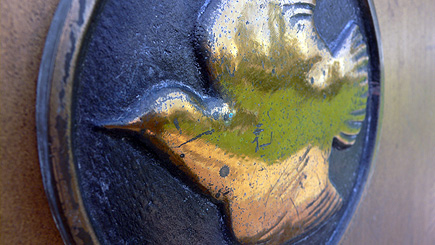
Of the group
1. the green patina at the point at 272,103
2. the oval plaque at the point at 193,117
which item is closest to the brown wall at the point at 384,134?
the oval plaque at the point at 193,117

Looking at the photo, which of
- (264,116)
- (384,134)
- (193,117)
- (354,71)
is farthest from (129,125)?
(384,134)

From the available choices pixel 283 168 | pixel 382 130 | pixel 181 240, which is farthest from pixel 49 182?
pixel 382 130

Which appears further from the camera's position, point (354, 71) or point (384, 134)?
point (384, 134)

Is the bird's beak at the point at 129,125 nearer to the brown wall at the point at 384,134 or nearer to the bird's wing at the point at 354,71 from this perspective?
the brown wall at the point at 384,134

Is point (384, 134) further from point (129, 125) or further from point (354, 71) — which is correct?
point (129, 125)

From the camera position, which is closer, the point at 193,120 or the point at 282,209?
the point at 193,120

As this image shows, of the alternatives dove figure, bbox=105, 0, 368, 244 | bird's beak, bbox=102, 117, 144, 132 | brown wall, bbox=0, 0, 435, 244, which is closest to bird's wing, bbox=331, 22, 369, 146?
dove figure, bbox=105, 0, 368, 244

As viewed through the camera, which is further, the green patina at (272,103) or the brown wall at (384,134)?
the green patina at (272,103)

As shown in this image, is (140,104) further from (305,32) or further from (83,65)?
(305,32)
